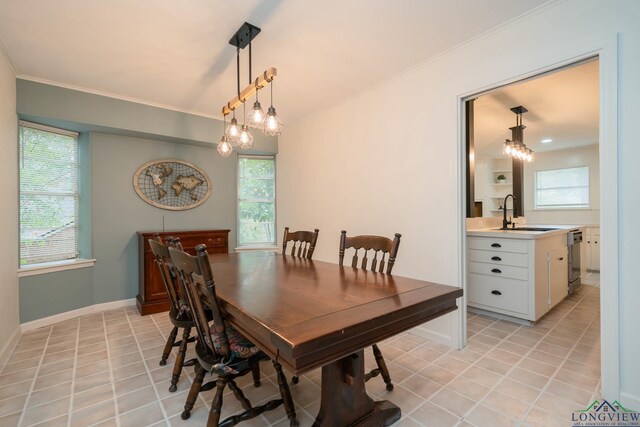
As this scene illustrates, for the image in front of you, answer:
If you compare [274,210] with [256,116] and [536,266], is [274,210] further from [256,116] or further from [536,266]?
[536,266]

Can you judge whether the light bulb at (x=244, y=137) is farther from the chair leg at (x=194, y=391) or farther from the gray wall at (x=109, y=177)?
the gray wall at (x=109, y=177)

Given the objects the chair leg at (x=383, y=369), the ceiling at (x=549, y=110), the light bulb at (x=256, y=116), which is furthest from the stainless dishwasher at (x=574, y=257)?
the light bulb at (x=256, y=116)

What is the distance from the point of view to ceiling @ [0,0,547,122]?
1.91 m

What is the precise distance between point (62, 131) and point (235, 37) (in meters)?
2.52

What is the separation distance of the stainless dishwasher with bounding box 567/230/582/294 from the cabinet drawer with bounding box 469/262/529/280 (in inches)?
54.7

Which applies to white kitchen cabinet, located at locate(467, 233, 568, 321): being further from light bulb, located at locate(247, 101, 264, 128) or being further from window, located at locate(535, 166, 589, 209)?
window, located at locate(535, 166, 589, 209)

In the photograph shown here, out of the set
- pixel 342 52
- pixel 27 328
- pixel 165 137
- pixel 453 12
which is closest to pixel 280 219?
pixel 165 137

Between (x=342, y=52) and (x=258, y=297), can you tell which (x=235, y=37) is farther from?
(x=258, y=297)

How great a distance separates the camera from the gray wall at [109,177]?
293 centimetres

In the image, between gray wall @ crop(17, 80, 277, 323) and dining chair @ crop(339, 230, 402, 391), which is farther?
gray wall @ crop(17, 80, 277, 323)

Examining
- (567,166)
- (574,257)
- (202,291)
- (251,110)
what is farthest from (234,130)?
(567,166)

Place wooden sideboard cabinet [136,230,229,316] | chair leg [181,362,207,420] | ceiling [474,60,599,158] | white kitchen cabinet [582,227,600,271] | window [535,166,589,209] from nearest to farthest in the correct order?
chair leg [181,362,207,420]
ceiling [474,60,599,158]
wooden sideboard cabinet [136,230,229,316]
white kitchen cabinet [582,227,600,271]
window [535,166,589,209]

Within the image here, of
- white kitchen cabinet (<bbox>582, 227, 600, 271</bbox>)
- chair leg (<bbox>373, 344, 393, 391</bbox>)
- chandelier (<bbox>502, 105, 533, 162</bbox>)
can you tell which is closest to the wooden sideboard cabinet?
chair leg (<bbox>373, 344, 393, 391</bbox>)

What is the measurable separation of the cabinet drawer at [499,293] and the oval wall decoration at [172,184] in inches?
141
